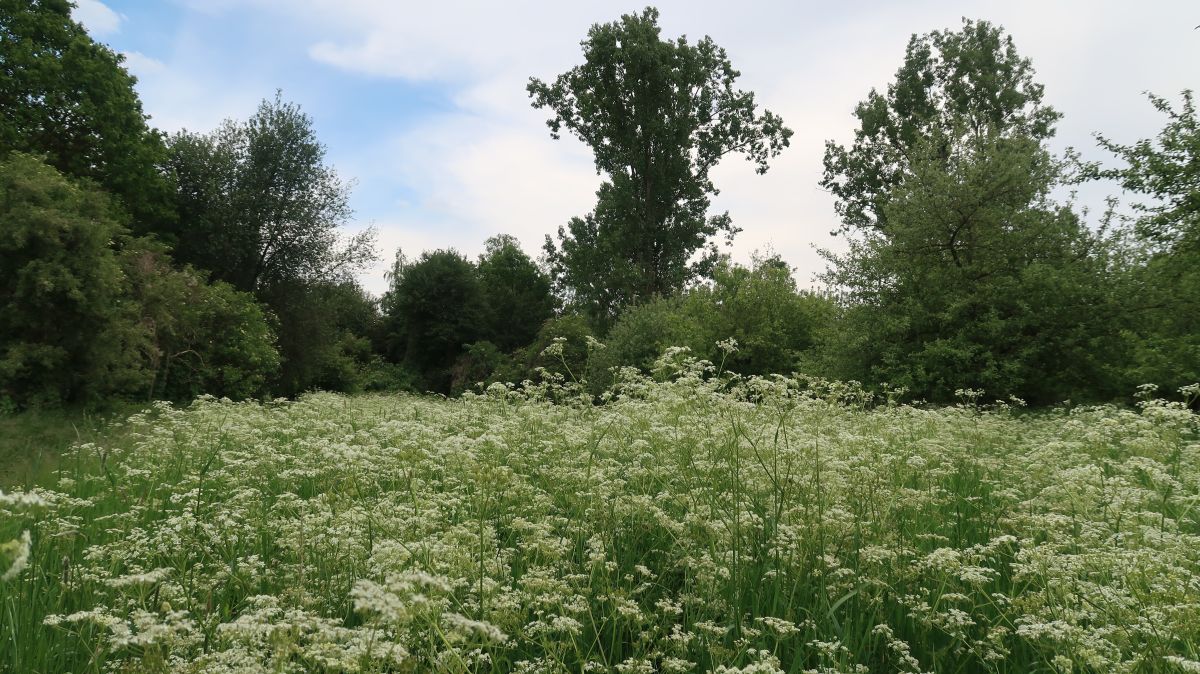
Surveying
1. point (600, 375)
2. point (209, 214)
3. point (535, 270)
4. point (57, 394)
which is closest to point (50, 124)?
point (209, 214)

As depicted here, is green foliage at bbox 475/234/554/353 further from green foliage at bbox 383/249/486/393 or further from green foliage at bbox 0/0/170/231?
green foliage at bbox 0/0/170/231

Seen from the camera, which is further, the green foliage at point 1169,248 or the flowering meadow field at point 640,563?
the green foliage at point 1169,248

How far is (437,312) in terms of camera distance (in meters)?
47.8

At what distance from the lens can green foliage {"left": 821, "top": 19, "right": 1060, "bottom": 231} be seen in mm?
33375

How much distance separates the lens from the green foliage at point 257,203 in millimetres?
30359

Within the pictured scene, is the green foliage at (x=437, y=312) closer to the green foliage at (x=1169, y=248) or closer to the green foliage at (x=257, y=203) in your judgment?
the green foliage at (x=257, y=203)

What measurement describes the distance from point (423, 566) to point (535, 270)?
54.3 metres

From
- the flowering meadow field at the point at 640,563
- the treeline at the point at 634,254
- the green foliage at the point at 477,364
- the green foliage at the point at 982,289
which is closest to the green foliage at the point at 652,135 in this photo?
the treeline at the point at 634,254

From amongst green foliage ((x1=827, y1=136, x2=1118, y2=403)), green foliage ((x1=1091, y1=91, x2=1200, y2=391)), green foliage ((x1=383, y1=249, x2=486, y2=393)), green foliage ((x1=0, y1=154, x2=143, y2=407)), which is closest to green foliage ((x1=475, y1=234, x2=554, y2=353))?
green foliage ((x1=383, y1=249, x2=486, y2=393))

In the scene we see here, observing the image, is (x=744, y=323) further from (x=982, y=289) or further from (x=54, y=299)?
(x=54, y=299)

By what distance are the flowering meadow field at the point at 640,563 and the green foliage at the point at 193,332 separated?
17833 millimetres

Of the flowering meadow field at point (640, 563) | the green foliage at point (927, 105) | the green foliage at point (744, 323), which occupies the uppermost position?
the green foliage at point (927, 105)

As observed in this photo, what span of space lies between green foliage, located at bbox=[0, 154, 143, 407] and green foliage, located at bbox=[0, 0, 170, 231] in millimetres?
7128

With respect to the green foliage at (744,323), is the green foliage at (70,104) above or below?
above
